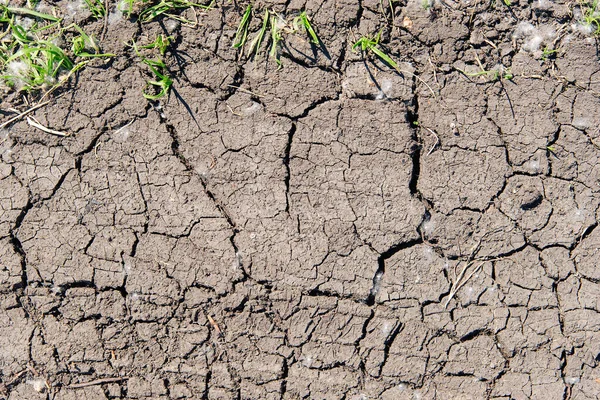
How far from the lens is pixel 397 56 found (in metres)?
3.18

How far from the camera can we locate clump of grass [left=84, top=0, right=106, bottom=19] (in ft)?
10.5

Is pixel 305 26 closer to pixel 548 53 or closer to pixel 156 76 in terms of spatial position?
pixel 156 76

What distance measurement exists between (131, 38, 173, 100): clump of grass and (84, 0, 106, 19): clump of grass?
0.24 metres

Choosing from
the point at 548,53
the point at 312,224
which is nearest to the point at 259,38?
the point at 312,224

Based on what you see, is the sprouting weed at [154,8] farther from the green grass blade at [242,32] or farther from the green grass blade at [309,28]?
the green grass blade at [309,28]

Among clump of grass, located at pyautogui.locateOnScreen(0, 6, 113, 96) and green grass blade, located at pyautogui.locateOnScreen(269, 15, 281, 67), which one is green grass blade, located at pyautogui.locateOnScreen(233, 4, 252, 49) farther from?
clump of grass, located at pyautogui.locateOnScreen(0, 6, 113, 96)

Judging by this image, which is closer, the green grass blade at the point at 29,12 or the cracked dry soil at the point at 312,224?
the cracked dry soil at the point at 312,224

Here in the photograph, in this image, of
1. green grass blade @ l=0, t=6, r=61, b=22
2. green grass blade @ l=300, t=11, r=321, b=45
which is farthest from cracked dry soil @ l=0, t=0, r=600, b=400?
green grass blade @ l=0, t=6, r=61, b=22

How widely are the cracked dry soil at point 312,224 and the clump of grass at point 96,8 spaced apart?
55 mm

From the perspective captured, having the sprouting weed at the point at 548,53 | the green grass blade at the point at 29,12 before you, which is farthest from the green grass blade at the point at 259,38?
the sprouting weed at the point at 548,53

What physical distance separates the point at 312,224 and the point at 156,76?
3.70 ft

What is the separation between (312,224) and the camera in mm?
2996

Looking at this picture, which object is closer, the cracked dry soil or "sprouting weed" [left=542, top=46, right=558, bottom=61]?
the cracked dry soil

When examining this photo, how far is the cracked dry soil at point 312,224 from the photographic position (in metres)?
2.92
